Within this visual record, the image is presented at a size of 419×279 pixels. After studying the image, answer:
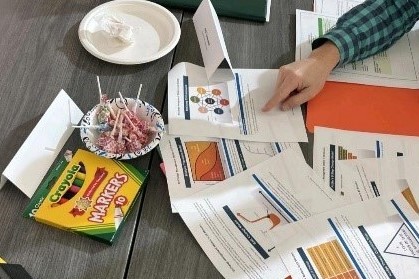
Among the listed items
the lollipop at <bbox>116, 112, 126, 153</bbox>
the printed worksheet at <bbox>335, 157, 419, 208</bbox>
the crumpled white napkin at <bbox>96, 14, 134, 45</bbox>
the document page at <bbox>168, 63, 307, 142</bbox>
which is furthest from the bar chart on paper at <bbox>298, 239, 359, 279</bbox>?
the crumpled white napkin at <bbox>96, 14, 134, 45</bbox>

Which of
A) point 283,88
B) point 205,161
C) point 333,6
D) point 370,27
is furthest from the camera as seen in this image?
point 333,6

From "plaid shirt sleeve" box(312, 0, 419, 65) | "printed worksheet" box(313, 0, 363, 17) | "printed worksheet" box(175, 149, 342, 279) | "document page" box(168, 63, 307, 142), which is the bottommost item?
"printed worksheet" box(175, 149, 342, 279)

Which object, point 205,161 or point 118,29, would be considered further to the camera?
point 118,29

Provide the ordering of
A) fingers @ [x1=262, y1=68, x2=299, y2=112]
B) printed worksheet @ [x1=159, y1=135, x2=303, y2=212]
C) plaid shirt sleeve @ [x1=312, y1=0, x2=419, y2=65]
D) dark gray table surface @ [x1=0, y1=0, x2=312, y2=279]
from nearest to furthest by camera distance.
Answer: dark gray table surface @ [x1=0, y1=0, x2=312, y2=279] < printed worksheet @ [x1=159, y1=135, x2=303, y2=212] < fingers @ [x1=262, y1=68, x2=299, y2=112] < plaid shirt sleeve @ [x1=312, y1=0, x2=419, y2=65]

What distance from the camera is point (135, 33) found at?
3.66ft

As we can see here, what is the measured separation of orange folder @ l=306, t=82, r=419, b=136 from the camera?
3.35 feet

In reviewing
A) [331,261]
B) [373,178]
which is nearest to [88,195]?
[331,261]

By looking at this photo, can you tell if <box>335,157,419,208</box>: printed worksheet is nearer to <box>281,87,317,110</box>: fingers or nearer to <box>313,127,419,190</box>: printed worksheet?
<box>313,127,419,190</box>: printed worksheet

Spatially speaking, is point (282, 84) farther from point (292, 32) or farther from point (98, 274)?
point (98, 274)

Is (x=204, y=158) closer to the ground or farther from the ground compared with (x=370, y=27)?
closer to the ground

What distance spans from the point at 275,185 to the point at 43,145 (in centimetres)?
40

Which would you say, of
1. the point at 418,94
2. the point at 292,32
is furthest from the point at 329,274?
the point at 292,32

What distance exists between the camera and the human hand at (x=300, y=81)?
1.02 meters

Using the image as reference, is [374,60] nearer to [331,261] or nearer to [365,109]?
[365,109]
